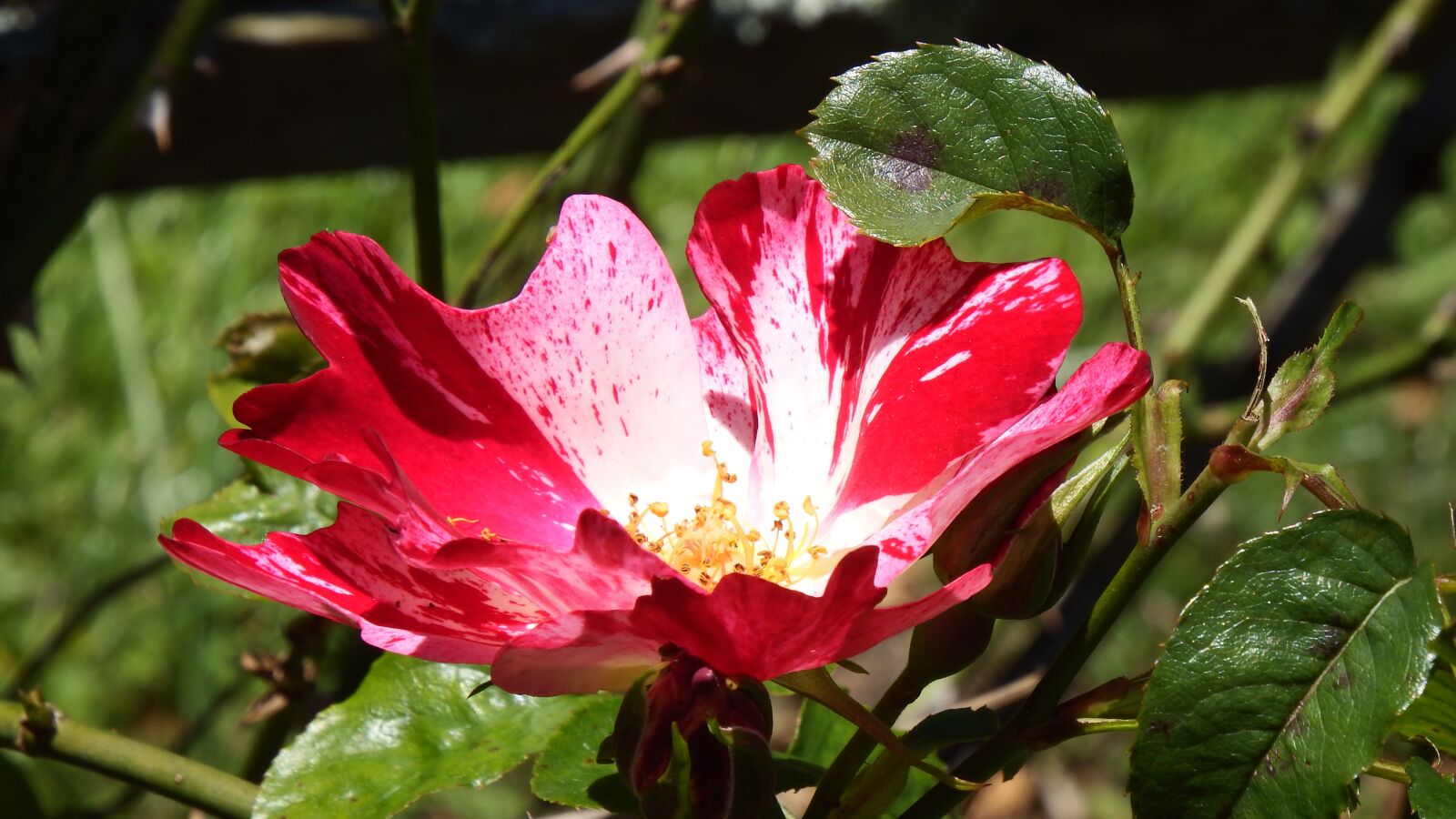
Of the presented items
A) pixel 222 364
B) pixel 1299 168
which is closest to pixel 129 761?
pixel 1299 168

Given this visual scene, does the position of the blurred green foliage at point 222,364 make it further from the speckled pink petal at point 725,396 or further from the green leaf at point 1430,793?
the green leaf at point 1430,793

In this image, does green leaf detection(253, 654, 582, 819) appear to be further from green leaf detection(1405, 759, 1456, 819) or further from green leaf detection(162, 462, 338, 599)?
green leaf detection(1405, 759, 1456, 819)

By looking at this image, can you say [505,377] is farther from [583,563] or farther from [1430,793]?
[1430,793]

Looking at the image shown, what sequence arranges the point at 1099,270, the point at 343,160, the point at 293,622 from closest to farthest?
the point at 293,622
the point at 343,160
the point at 1099,270

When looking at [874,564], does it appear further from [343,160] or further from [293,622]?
[343,160]

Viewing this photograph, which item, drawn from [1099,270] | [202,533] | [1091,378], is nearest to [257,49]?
[202,533]

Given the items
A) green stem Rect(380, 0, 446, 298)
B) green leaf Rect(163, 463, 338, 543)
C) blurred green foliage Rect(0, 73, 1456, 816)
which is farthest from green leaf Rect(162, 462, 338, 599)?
blurred green foliage Rect(0, 73, 1456, 816)
